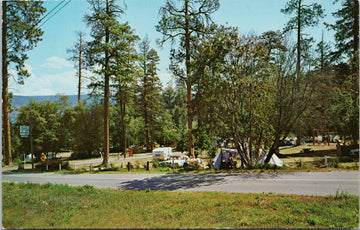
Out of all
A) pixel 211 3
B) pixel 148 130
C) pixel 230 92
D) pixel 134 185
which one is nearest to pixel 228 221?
pixel 134 185

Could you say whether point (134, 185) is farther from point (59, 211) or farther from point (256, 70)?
point (256, 70)

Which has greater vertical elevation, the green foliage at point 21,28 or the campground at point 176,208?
the green foliage at point 21,28

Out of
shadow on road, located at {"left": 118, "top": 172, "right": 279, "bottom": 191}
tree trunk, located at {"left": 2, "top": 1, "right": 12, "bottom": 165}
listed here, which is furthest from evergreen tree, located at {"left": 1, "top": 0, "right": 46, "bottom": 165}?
shadow on road, located at {"left": 118, "top": 172, "right": 279, "bottom": 191}

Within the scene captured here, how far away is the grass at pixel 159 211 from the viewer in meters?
4.36

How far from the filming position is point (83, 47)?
26.9 feet

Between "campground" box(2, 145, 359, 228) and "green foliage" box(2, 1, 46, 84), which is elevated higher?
"green foliage" box(2, 1, 46, 84)

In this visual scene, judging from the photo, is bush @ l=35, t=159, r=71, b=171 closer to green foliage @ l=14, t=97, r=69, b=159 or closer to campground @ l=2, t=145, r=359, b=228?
campground @ l=2, t=145, r=359, b=228

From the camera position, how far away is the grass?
14.3ft

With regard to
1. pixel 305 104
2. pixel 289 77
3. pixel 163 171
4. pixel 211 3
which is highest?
pixel 211 3

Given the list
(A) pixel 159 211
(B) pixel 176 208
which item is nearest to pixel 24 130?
(A) pixel 159 211

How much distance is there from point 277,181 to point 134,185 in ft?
18.6

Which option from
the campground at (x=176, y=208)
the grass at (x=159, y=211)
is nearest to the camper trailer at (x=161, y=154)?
the campground at (x=176, y=208)

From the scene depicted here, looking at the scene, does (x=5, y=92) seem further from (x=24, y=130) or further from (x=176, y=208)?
(x=176, y=208)

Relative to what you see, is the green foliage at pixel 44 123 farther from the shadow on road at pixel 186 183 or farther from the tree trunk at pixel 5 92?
the shadow on road at pixel 186 183
